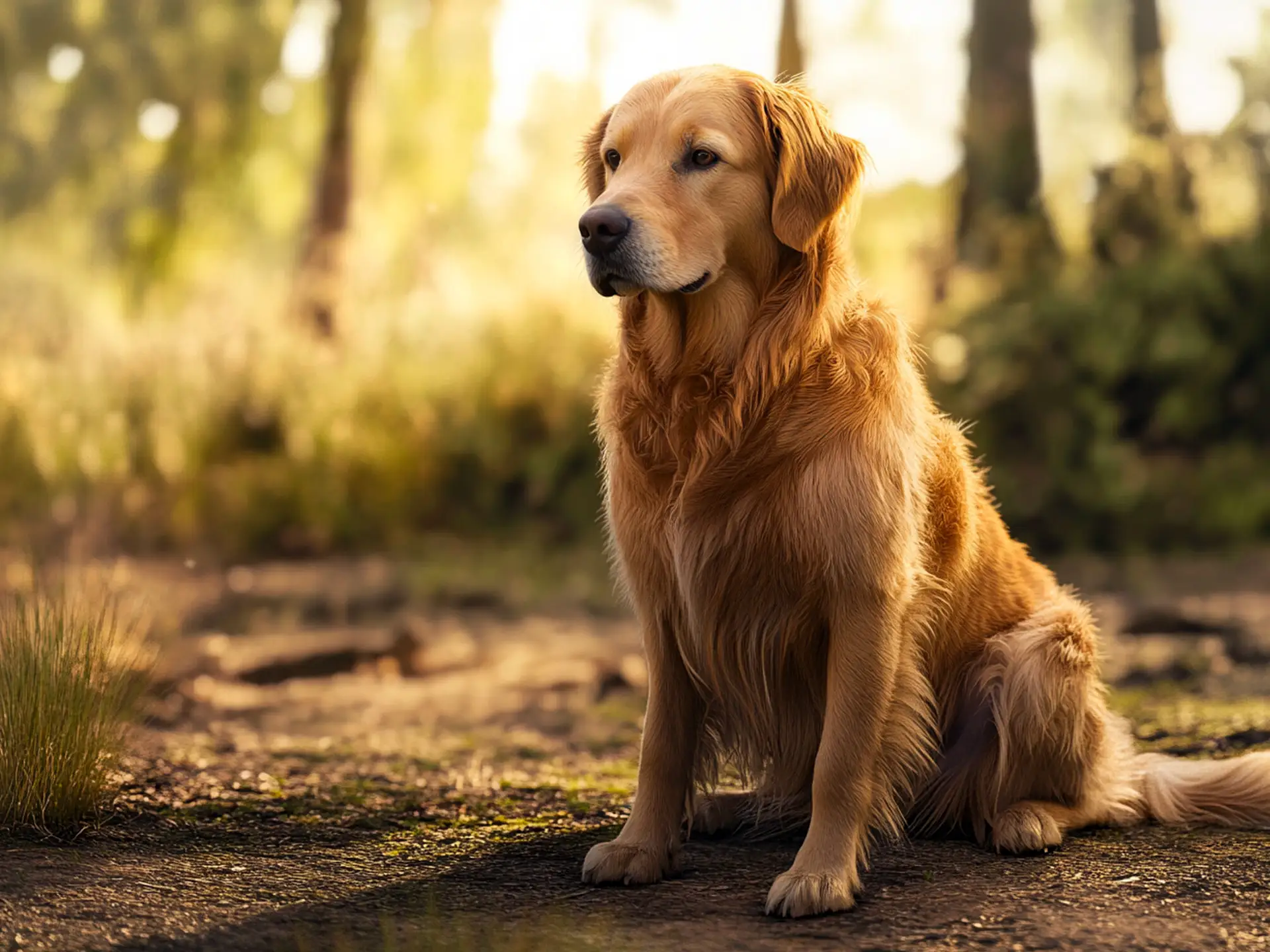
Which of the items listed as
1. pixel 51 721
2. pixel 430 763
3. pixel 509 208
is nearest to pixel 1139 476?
pixel 430 763

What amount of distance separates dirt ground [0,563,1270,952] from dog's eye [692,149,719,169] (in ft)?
5.80

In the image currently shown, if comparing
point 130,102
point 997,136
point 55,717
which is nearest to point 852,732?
point 55,717

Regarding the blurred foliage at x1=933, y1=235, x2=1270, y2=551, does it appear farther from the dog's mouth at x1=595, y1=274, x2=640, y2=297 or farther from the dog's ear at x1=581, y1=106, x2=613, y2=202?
the dog's mouth at x1=595, y1=274, x2=640, y2=297

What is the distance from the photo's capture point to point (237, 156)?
51.1ft

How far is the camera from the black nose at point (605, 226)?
3.01m

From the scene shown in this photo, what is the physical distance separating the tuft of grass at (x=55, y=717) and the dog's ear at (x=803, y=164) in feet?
7.15

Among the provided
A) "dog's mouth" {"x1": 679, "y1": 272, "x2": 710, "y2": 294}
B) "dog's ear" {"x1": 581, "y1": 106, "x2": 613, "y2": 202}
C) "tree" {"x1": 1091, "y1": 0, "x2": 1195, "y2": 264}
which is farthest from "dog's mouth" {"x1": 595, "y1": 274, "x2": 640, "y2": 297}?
"tree" {"x1": 1091, "y1": 0, "x2": 1195, "y2": 264}

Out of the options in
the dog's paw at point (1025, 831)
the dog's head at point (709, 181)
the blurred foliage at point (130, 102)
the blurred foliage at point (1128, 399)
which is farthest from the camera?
the blurred foliage at point (130, 102)

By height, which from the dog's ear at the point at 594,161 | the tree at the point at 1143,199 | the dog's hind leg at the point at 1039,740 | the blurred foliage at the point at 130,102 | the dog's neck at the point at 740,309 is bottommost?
the dog's hind leg at the point at 1039,740

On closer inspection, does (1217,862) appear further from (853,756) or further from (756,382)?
(756,382)

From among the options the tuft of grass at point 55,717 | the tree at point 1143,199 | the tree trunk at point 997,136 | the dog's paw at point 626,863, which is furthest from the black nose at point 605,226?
the tree trunk at point 997,136

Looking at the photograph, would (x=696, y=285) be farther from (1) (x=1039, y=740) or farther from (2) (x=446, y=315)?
(2) (x=446, y=315)

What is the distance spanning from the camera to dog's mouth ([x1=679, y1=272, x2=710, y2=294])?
123 inches

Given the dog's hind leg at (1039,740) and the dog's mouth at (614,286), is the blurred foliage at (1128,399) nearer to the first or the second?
the dog's hind leg at (1039,740)
